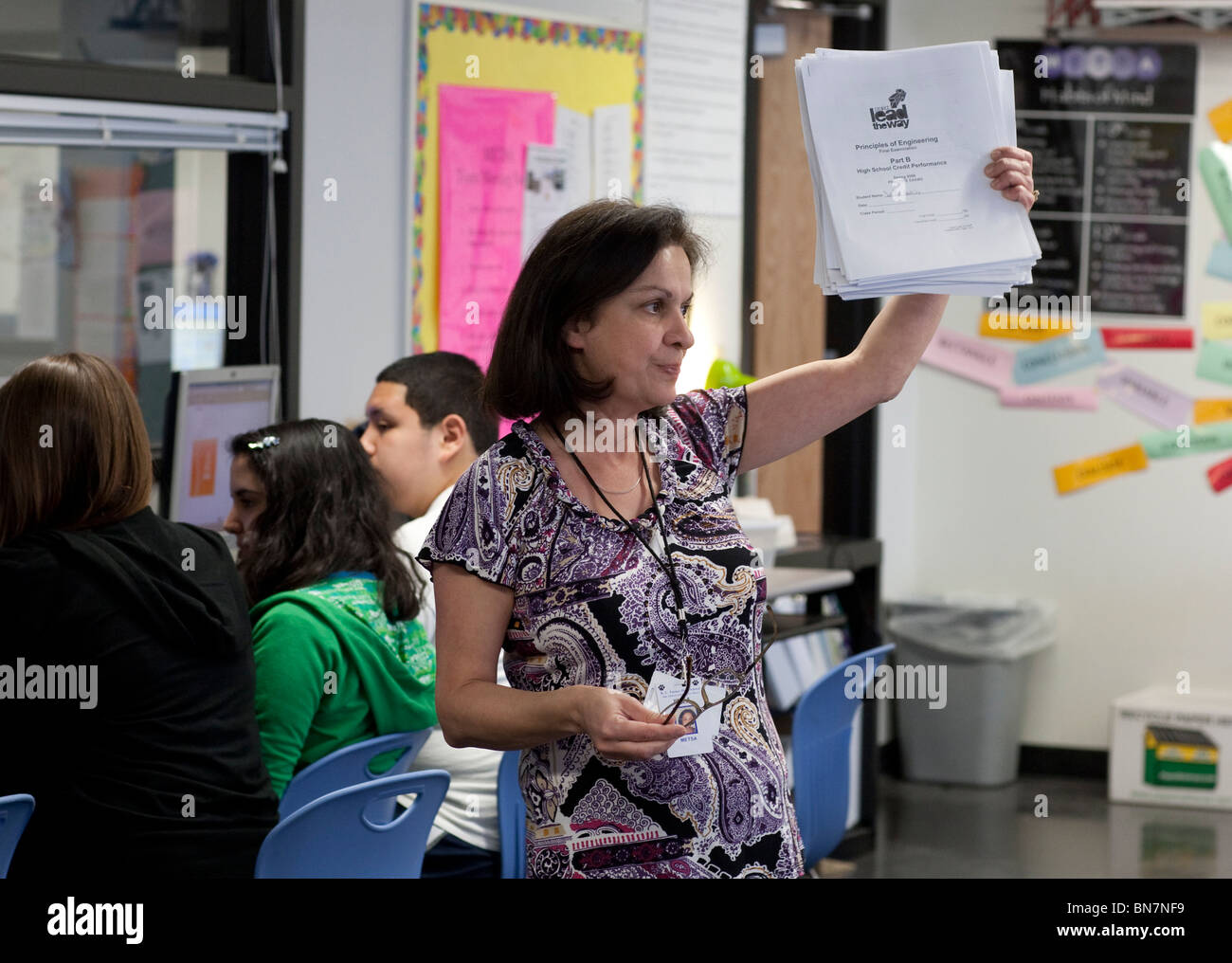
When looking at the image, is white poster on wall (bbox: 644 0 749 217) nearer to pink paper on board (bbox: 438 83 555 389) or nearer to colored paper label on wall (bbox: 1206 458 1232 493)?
pink paper on board (bbox: 438 83 555 389)

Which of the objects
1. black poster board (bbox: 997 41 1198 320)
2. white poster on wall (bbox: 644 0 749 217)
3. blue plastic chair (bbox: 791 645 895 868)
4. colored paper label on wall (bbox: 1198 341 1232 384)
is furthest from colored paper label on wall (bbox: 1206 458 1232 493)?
blue plastic chair (bbox: 791 645 895 868)

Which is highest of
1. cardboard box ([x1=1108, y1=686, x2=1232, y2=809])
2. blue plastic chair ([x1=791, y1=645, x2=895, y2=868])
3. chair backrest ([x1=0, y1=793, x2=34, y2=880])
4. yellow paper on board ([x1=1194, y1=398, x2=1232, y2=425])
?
yellow paper on board ([x1=1194, y1=398, x2=1232, y2=425])

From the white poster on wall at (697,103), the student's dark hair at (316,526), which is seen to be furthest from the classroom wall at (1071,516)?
the student's dark hair at (316,526)

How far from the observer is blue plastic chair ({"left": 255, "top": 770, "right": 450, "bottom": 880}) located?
6.57 ft

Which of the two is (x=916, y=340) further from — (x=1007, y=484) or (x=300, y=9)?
(x=1007, y=484)

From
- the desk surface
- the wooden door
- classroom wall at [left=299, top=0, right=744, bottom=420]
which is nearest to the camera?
classroom wall at [left=299, top=0, right=744, bottom=420]

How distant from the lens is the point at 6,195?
119 inches

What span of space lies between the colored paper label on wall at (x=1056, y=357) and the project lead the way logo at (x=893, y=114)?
398 centimetres

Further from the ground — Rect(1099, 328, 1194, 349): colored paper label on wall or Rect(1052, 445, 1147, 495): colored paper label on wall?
Rect(1099, 328, 1194, 349): colored paper label on wall

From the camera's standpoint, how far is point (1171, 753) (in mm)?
5203

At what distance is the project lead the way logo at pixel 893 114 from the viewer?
1.70 meters

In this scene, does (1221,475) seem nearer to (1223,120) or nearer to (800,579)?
(1223,120)

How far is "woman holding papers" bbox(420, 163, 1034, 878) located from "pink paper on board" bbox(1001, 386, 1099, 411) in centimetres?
397

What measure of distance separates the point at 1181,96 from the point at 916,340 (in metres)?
4.11
